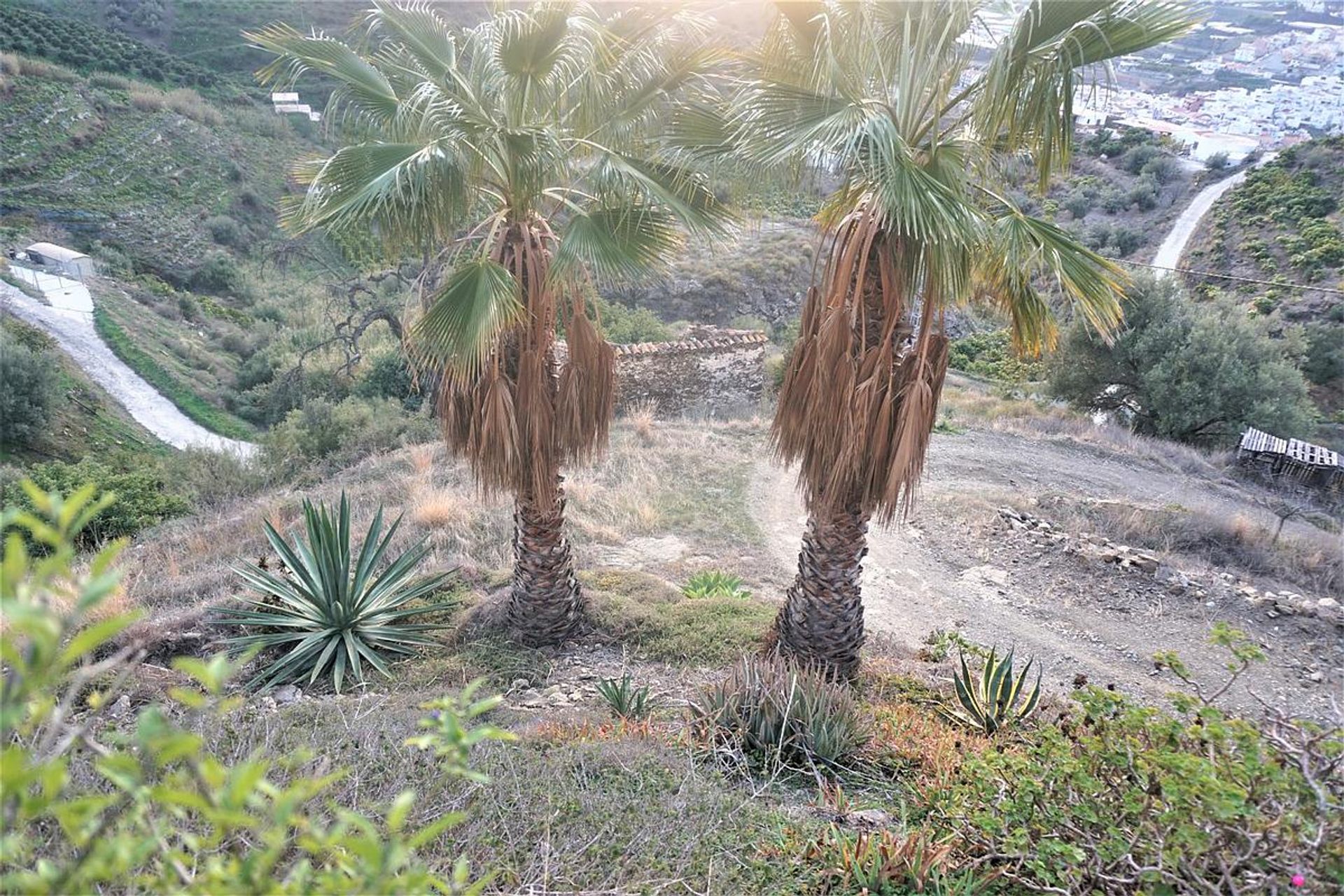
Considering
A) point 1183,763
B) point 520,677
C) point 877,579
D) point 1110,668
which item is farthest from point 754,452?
point 1183,763

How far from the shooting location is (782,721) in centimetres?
463

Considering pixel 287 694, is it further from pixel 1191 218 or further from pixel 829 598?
pixel 1191 218

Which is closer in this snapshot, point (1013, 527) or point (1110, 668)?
point (1110, 668)

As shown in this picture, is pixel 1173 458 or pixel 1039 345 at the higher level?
pixel 1039 345

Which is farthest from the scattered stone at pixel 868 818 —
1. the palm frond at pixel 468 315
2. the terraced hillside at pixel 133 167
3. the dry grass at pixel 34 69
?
the dry grass at pixel 34 69

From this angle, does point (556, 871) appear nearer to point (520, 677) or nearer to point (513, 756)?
point (513, 756)

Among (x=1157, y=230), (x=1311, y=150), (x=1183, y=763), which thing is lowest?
(x=1183, y=763)

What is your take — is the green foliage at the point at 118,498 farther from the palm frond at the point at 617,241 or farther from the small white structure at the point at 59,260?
the small white structure at the point at 59,260

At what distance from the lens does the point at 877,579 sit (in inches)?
360

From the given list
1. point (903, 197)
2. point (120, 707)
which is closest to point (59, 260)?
point (120, 707)

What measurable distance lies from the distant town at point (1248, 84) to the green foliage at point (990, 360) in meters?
17.5

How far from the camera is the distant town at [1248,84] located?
3762 cm

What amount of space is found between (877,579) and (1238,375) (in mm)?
12331

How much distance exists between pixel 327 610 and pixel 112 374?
1601cm
